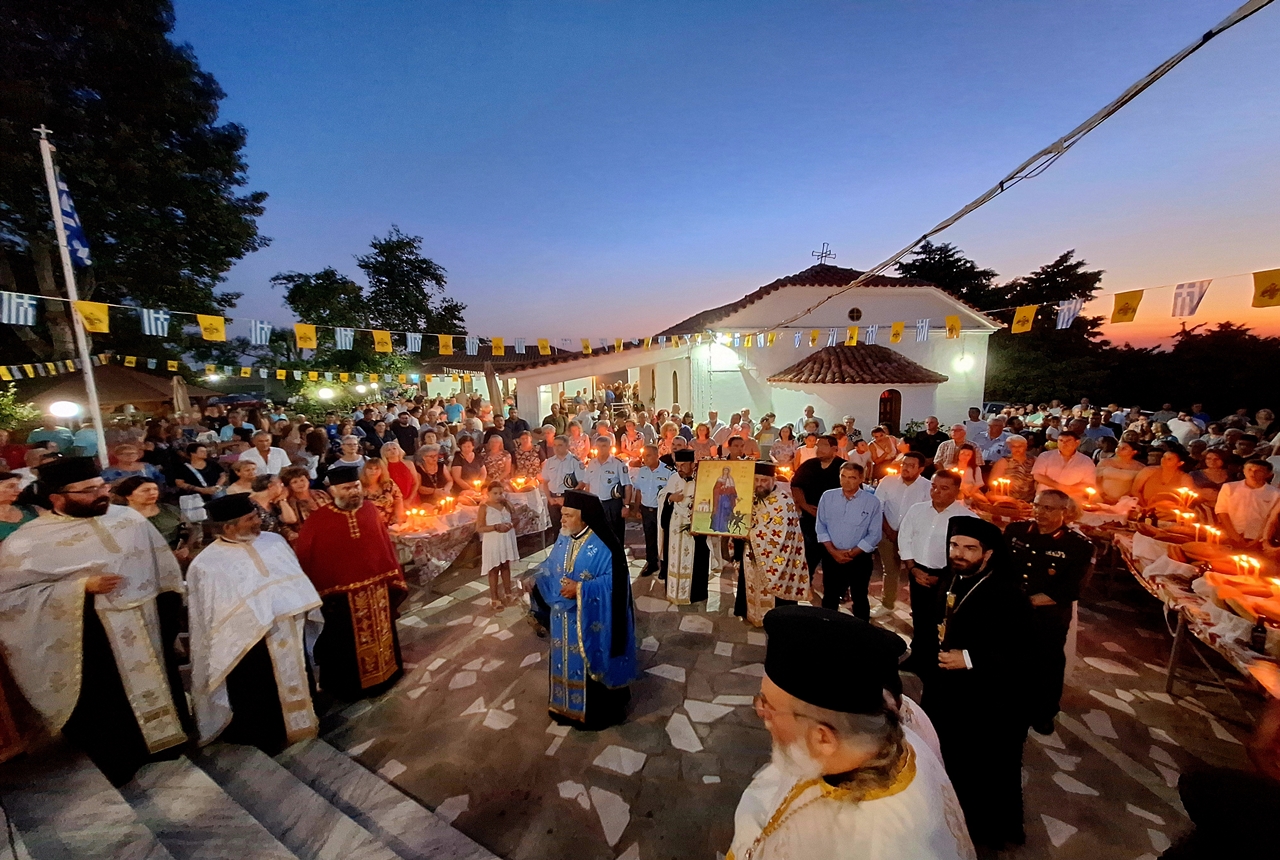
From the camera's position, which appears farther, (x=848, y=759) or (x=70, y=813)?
(x=70, y=813)

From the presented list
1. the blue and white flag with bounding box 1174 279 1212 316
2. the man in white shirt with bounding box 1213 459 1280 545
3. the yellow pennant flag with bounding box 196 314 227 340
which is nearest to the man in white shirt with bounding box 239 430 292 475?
the yellow pennant flag with bounding box 196 314 227 340

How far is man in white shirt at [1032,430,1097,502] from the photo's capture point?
22.7ft

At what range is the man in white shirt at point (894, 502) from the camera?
593 cm

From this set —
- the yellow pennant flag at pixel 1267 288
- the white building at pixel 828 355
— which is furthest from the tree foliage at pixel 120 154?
the yellow pennant flag at pixel 1267 288

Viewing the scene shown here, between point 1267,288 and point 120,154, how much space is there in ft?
86.3

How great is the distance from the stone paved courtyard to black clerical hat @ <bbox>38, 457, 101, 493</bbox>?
278cm

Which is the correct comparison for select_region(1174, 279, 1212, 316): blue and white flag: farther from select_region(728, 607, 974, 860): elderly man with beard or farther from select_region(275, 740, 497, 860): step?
select_region(275, 740, 497, 860): step

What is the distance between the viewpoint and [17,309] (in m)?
6.64

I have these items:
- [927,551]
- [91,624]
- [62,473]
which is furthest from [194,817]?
[927,551]

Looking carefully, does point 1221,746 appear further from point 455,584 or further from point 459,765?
point 455,584

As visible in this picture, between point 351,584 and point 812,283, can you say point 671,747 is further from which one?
point 812,283

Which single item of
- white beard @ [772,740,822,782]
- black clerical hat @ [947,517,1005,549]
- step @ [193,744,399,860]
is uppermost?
black clerical hat @ [947,517,1005,549]

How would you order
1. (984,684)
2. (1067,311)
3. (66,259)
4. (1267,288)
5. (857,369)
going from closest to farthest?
1. (984,684)
2. (1267,288)
3. (66,259)
4. (1067,311)
5. (857,369)

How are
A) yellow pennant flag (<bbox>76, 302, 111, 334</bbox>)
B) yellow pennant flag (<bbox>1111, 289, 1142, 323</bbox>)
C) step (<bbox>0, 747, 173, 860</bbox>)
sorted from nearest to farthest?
1. step (<bbox>0, 747, 173, 860</bbox>)
2. yellow pennant flag (<bbox>76, 302, 111, 334</bbox>)
3. yellow pennant flag (<bbox>1111, 289, 1142, 323</bbox>)
